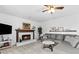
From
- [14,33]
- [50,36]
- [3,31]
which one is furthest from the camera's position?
[50,36]

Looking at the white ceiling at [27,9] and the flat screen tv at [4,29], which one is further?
the flat screen tv at [4,29]

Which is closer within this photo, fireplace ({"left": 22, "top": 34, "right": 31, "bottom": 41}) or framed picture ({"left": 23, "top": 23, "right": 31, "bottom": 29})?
fireplace ({"left": 22, "top": 34, "right": 31, "bottom": 41})

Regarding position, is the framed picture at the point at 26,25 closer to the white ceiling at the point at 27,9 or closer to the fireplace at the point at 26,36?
the fireplace at the point at 26,36

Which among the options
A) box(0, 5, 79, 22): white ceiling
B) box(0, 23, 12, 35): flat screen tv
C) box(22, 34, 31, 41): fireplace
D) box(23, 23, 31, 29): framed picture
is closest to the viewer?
box(0, 5, 79, 22): white ceiling

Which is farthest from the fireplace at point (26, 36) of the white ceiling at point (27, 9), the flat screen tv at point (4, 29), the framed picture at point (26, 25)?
the white ceiling at point (27, 9)

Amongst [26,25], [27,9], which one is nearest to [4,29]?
[27,9]

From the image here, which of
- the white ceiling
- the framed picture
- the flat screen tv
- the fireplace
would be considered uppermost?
the white ceiling

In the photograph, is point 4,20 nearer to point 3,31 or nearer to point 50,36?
point 3,31

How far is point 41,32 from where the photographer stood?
22.9 ft

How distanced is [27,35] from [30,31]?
455mm

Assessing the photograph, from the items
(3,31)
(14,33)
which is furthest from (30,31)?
(3,31)

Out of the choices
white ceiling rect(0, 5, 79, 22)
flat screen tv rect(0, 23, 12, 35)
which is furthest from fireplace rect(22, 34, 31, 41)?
white ceiling rect(0, 5, 79, 22)

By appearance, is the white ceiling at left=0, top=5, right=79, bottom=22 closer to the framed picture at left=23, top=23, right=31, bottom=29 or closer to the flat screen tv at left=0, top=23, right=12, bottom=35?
the flat screen tv at left=0, top=23, right=12, bottom=35

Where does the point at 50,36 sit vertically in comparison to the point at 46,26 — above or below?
below
